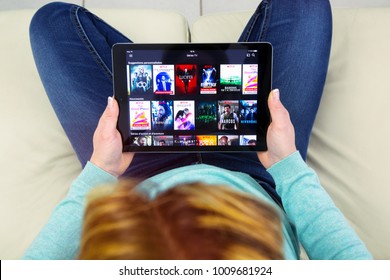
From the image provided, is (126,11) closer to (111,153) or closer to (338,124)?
(111,153)

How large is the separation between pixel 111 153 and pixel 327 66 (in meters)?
0.42

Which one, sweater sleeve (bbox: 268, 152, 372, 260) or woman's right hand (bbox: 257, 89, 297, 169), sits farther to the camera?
woman's right hand (bbox: 257, 89, 297, 169)

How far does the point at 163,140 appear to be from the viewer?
0.65 meters

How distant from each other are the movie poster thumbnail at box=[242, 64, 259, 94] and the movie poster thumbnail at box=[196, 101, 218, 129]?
0.19ft

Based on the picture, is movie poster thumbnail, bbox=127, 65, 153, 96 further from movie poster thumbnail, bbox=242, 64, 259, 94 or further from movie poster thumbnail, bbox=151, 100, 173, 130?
movie poster thumbnail, bbox=242, 64, 259, 94

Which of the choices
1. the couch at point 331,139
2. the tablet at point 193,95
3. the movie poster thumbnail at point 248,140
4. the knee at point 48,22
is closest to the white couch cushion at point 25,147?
the couch at point 331,139

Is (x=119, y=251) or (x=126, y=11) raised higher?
(x=126, y=11)

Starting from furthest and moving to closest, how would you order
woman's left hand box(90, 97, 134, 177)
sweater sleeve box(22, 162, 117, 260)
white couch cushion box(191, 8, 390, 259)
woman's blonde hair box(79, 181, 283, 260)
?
white couch cushion box(191, 8, 390, 259) → woman's left hand box(90, 97, 134, 177) → sweater sleeve box(22, 162, 117, 260) → woman's blonde hair box(79, 181, 283, 260)

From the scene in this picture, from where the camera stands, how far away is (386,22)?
773 millimetres

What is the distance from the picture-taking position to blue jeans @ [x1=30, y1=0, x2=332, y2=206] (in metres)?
0.69

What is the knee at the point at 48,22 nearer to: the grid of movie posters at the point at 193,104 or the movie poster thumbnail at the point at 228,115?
the grid of movie posters at the point at 193,104

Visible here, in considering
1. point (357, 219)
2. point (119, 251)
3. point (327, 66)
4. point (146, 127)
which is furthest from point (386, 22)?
point (119, 251)

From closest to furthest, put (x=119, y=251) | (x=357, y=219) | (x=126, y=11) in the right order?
(x=119, y=251), (x=357, y=219), (x=126, y=11)

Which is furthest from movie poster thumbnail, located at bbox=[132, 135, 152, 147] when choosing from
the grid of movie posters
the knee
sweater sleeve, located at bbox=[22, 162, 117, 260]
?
the knee
